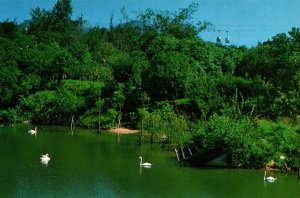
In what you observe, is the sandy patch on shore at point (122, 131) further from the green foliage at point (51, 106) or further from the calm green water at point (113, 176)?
the calm green water at point (113, 176)

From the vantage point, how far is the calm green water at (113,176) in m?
28.3

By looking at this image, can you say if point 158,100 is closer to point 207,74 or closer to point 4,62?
point 207,74

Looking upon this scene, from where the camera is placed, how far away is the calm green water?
92.8ft

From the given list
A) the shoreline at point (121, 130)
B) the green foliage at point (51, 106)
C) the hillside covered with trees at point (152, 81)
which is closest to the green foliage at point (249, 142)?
the hillside covered with trees at point (152, 81)

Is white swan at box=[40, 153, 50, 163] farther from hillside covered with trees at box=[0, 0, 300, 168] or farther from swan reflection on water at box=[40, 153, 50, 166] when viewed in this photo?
hillside covered with trees at box=[0, 0, 300, 168]

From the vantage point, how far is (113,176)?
105ft

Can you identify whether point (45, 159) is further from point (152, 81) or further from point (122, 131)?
point (152, 81)

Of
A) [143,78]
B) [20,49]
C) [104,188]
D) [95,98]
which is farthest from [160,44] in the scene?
[104,188]

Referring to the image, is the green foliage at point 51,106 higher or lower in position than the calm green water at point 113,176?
higher

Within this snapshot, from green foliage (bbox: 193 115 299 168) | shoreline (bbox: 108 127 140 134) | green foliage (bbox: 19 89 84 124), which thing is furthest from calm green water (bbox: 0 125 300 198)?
green foliage (bbox: 19 89 84 124)

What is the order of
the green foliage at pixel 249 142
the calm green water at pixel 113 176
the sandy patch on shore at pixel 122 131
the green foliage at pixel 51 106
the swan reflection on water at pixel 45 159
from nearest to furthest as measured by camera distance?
1. the calm green water at pixel 113 176
2. the green foliage at pixel 249 142
3. the swan reflection on water at pixel 45 159
4. the sandy patch on shore at pixel 122 131
5. the green foliage at pixel 51 106

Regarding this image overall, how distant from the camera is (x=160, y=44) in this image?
214 feet

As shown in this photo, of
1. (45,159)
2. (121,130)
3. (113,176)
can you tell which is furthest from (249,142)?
(121,130)

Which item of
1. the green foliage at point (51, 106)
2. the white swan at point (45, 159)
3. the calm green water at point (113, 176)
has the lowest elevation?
the calm green water at point (113, 176)
